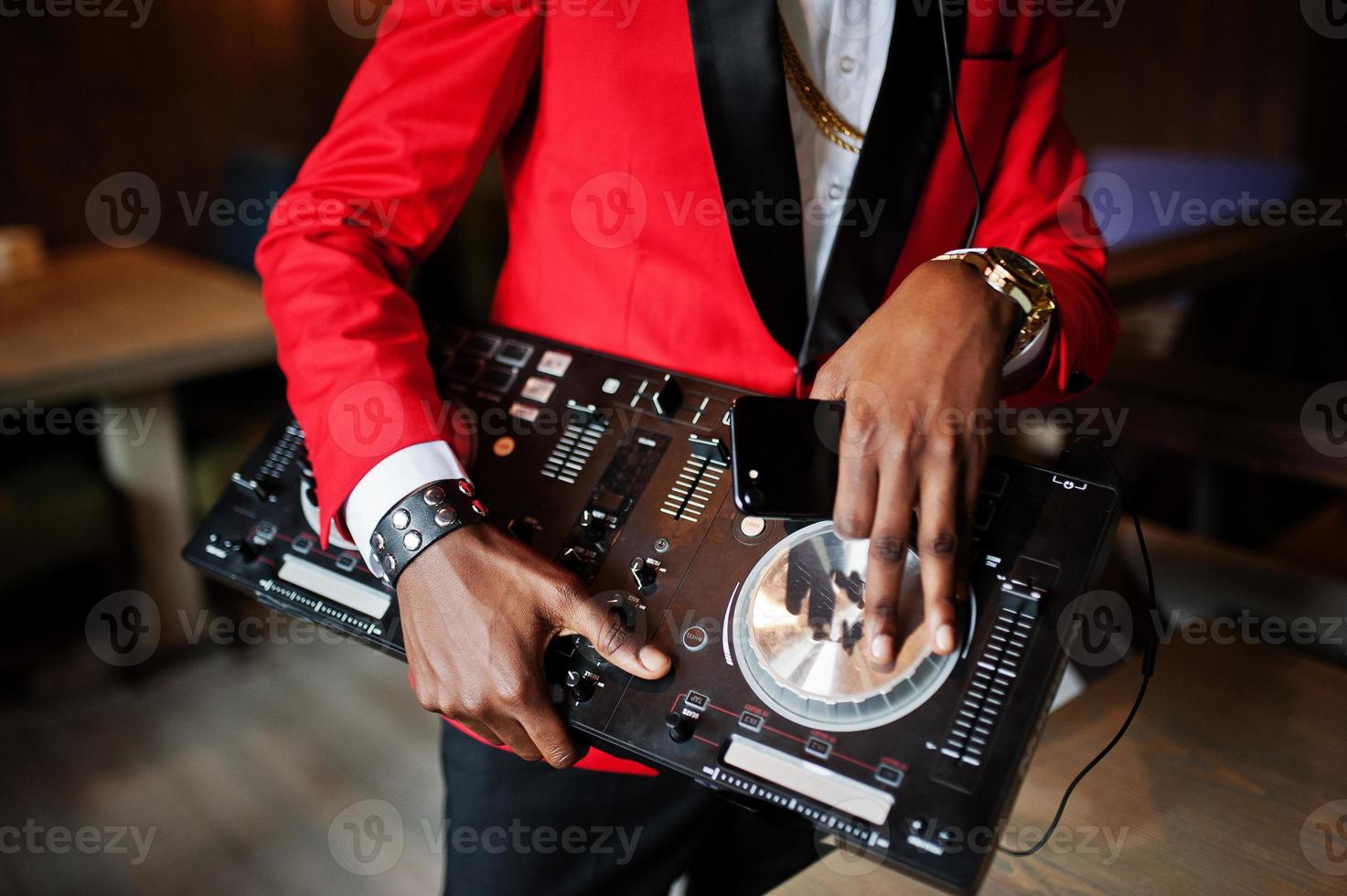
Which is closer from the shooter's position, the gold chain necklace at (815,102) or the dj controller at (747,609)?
the dj controller at (747,609)

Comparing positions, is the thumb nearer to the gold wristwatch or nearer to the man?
the man

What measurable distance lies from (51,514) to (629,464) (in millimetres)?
1884

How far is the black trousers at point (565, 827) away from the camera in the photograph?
2.74 ft

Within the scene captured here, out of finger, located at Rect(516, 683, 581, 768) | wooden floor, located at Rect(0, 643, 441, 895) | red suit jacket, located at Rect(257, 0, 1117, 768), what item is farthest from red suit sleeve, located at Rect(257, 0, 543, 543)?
wooden floor, located at Rect(0, 643, 441, 895)

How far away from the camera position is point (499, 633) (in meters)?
0.61

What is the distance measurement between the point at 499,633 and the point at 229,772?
1630 millimetres

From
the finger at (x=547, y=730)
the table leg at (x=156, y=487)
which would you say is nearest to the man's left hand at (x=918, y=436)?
the finger at (x=547, y=730)

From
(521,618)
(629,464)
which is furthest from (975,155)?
(521,618)

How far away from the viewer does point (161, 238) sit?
3658 mm

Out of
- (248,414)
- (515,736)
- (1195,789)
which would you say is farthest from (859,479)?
(248,414)

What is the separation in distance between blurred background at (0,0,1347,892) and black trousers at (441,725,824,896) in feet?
0.98

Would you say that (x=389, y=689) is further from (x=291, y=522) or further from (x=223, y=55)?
(x=223, y=55)

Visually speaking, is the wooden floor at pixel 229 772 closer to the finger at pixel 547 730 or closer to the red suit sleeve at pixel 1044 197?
the finger at pixel 547 730

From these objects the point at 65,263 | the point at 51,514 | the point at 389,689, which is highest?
the point at 65,263
